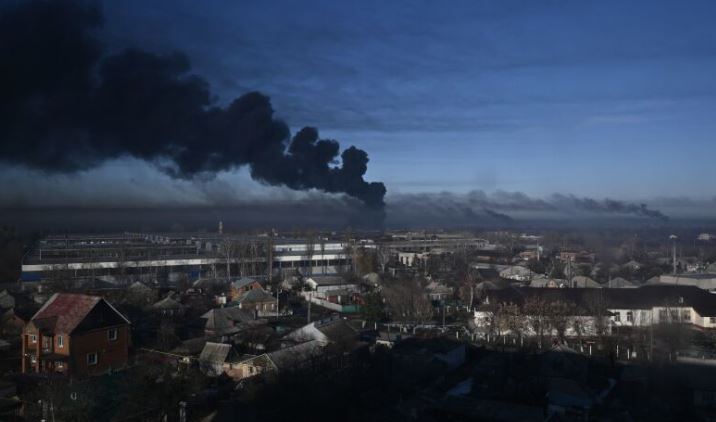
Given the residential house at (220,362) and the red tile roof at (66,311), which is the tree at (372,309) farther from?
the red tile roof at (66,311)

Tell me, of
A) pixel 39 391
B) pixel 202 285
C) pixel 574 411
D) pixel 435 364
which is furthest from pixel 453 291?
pixel 39 391

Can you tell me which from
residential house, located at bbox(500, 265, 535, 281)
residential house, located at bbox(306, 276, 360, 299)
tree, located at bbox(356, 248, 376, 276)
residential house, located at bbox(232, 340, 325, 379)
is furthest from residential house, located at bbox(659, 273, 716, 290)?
residential house, located at bbox(232, 340, 325, 379)

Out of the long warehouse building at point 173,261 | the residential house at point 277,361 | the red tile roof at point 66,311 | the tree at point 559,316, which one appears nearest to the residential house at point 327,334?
the residential house at point 277,361

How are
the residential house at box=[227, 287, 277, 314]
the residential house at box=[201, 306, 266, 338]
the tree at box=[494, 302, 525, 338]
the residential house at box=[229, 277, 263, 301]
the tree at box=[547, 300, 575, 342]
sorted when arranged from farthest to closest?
1. the residential house at box=[229, 277, 263, 301]
2. the residential house at box=[227, 287, 277, 314]
3. the residential house at box=[201, 306, 266, 338]
4. the tree at box=[494, 302, 525, 338]
5. the tree at box=[547, 300, 575, 342]

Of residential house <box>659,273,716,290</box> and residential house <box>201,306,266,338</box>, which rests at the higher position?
residential house <box>659,273,716,290</box>

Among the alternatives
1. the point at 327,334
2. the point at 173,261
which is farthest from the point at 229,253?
the point at 327,334

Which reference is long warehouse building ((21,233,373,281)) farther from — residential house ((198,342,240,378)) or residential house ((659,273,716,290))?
residential house ((659,273,716,290))

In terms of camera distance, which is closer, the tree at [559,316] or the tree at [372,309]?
the tree at [559,316]

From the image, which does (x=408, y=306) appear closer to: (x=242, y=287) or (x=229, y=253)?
(x=242, y=287)
